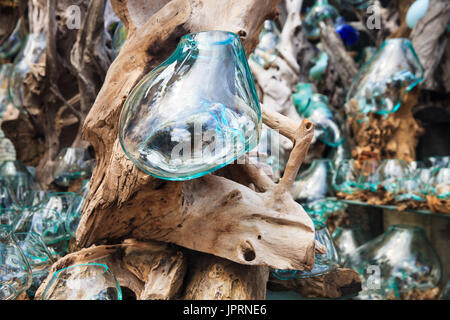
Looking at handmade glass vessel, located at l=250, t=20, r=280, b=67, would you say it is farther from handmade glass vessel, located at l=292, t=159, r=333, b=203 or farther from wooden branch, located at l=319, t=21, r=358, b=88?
handmade glass vessel, located at l=292, t=159, r=333, b=203

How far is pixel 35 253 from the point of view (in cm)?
88

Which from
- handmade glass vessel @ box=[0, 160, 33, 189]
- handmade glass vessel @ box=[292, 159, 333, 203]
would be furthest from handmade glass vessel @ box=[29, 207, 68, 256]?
handmade glass vessel @ box=[292, 159, 333, 203]

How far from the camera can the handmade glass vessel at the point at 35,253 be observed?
0.86 metres

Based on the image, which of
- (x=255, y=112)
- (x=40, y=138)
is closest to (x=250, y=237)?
(x=255, y=112)

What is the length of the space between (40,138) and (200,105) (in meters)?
1.74

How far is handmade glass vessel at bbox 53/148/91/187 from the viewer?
1547mm

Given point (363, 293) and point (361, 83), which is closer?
point (363, 293)

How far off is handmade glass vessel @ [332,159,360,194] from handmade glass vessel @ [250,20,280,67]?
0.77 metres

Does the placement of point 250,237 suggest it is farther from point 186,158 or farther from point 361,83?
point 361,83

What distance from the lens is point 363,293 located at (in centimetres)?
133

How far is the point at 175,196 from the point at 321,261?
44 cm

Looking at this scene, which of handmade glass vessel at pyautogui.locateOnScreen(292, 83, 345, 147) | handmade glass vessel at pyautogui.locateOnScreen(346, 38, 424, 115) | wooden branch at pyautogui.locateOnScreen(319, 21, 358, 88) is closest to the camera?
handmade glass vessel at pyautogui.locateOnScreen(346, 38, 424, 115)

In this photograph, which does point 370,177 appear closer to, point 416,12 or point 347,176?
point 347,176

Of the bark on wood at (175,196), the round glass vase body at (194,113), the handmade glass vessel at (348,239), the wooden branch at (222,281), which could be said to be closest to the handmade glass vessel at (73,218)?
the bark on wood at (175,196)
